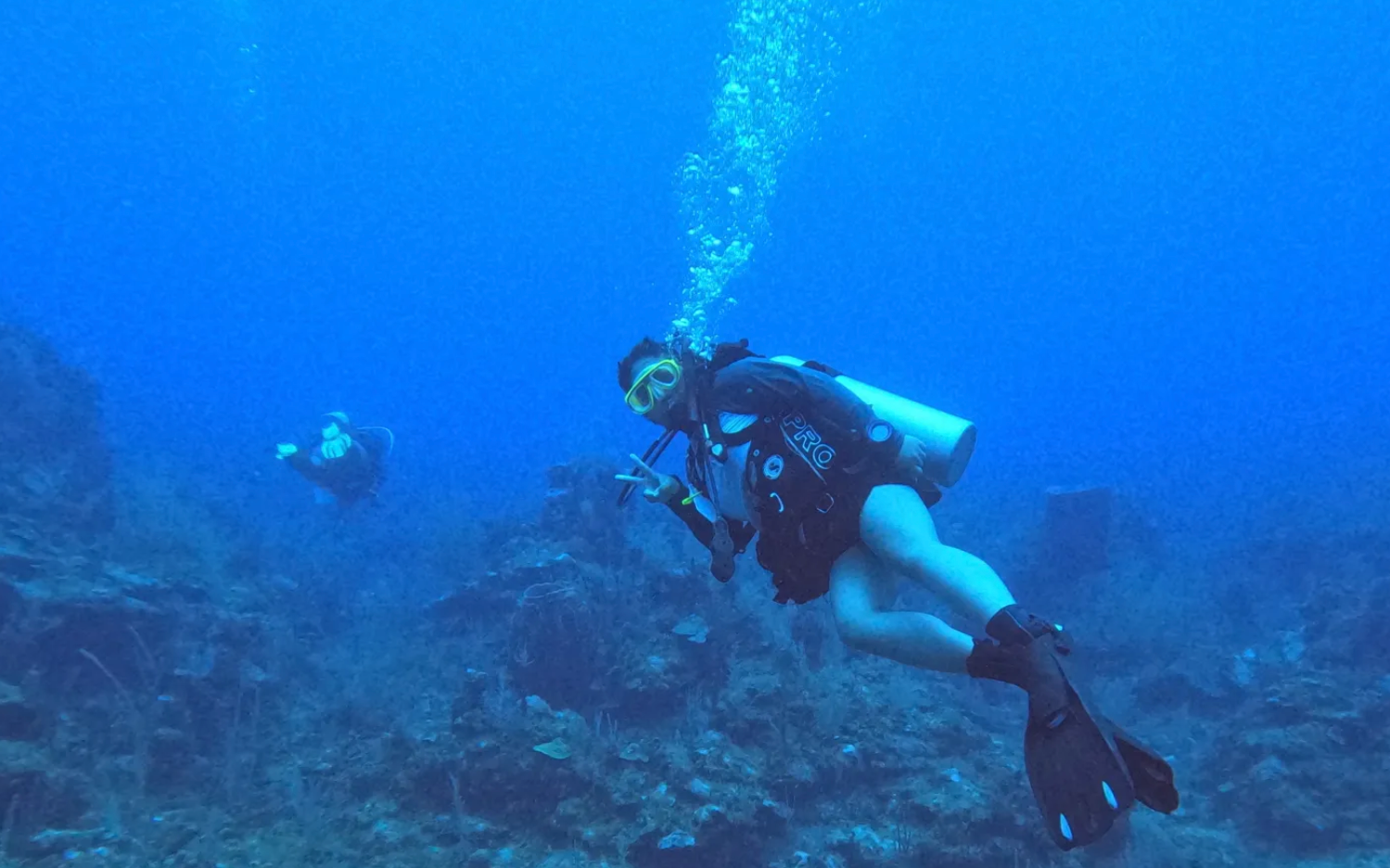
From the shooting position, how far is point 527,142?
316 ft

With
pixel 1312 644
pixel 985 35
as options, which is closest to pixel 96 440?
pixel 1312 644

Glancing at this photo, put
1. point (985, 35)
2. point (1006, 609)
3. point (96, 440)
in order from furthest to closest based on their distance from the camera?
point (985, 35), point (96, 440), point (1006, 609)

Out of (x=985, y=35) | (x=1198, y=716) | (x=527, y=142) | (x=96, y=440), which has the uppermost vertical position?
(x=527, y=142)

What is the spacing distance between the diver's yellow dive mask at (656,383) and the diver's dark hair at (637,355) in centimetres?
11

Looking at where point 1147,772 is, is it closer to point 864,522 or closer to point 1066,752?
point 1066,752

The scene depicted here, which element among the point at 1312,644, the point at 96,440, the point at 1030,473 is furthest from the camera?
the point at 1030,473

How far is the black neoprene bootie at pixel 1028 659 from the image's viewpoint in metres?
2.56

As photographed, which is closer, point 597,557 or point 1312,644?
point 1312,644

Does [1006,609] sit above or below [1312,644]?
below

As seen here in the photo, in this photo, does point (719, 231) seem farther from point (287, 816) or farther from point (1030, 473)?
point (287, 816)

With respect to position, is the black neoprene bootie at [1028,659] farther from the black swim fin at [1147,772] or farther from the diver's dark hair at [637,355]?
the diver's dark hair at [637,355]

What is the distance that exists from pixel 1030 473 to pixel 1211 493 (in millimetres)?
6023

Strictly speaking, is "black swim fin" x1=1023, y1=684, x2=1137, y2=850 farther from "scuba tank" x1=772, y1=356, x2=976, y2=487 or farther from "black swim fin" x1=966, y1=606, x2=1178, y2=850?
"scuba tank" x1=772, y1=356, x2=976, y2=487

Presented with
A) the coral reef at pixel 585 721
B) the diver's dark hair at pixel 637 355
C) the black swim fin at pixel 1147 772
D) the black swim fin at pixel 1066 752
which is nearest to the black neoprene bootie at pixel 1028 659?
the black swim fin at pixel 1066 752
